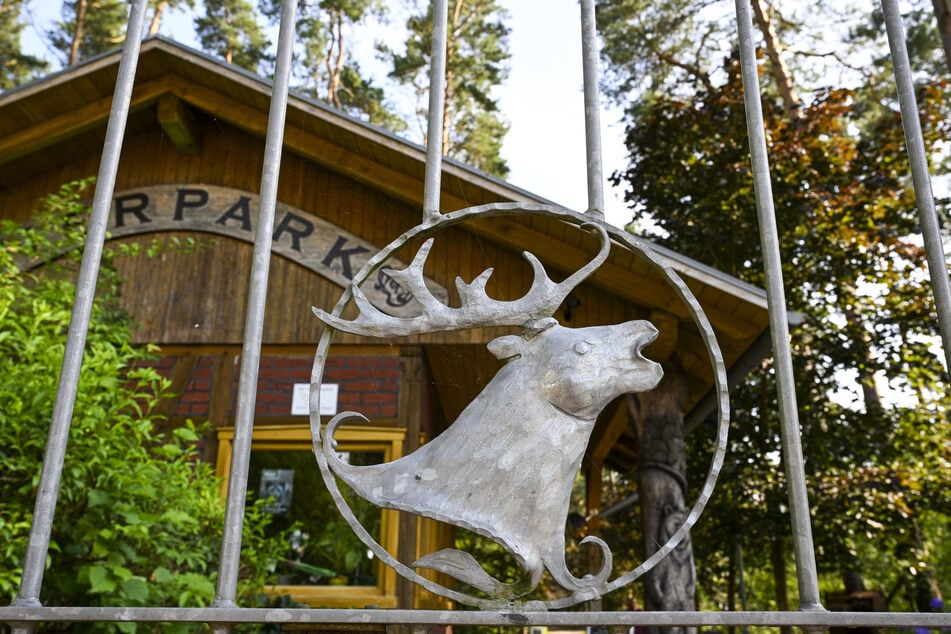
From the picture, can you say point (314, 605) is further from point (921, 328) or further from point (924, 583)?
point (924, 583)

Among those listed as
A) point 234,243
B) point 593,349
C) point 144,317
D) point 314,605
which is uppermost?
point 234,243

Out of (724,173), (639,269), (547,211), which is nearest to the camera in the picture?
(547,211)

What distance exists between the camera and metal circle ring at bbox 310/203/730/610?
1.61 m

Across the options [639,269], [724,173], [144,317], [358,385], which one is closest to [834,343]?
[724,173]

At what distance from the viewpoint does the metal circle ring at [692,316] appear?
1605mm

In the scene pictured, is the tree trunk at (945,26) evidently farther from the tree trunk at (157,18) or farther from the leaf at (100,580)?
the tree trunk at (157,18)

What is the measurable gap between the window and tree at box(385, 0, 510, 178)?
862cm

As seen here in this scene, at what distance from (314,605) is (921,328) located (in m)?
7.34

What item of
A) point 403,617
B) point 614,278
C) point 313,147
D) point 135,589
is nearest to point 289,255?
point 313,147

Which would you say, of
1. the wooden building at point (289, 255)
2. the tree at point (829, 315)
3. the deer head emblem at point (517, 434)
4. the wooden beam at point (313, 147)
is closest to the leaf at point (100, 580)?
the deer head emblem at point (517, 434)

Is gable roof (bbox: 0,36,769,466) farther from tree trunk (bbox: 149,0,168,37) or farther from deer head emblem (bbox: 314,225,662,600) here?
tree trunk (bbox: 149,0,168,37)

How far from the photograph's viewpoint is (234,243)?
628cm

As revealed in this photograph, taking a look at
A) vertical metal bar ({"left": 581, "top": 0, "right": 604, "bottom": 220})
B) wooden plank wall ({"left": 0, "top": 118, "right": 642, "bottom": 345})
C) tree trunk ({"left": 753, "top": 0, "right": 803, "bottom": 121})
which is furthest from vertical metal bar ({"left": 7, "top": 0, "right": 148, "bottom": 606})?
tree trunk ({"left": 753, "top": 0, "right": 803, "bottom": 121})

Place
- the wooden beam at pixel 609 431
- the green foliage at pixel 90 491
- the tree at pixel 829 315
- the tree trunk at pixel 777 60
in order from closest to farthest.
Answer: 1. the green foliage at pixel 90 491
2. the wooden beam at pixel 609 431
3. the tree at pixel 829 315
4. the tree trunk at pixel 777 60
